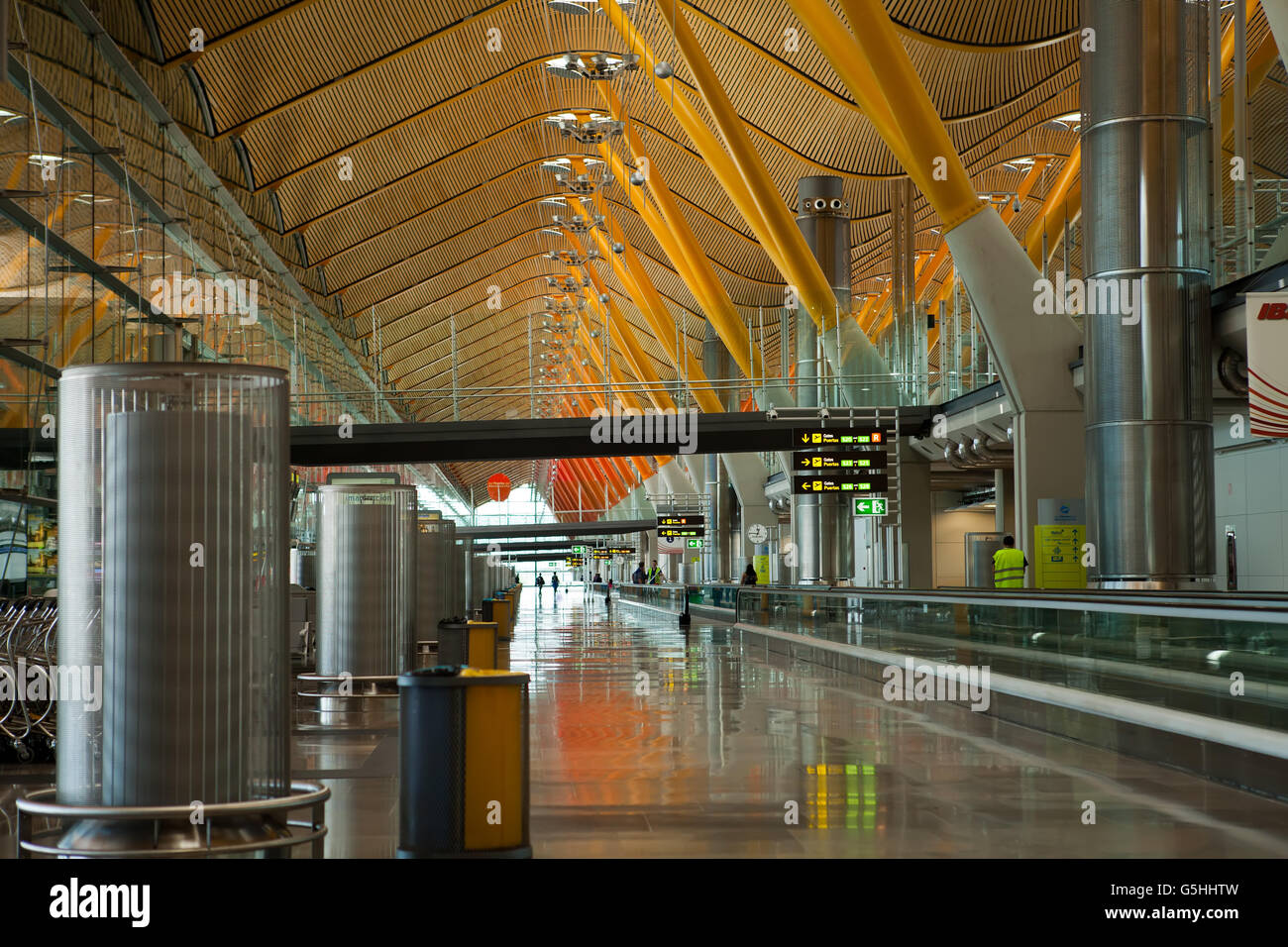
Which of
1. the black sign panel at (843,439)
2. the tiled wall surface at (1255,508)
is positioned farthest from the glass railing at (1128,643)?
the tiled wall surface at (1255,508)

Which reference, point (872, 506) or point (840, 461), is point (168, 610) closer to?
point (840, 461)

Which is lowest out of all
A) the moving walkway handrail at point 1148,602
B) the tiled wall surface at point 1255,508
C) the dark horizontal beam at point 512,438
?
the moving walkway handrail at point 1148,602

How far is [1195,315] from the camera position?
16953mm

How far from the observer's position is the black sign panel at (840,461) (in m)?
25.4

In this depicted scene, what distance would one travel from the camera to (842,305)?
37875 mm

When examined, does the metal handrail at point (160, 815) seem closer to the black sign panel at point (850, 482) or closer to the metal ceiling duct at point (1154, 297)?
the metal ceiling duct at point (1154, 297)

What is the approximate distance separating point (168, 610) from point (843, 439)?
20297 millimetres

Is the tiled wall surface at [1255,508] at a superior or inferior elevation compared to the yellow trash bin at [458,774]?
superior

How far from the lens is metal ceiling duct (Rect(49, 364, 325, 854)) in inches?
247

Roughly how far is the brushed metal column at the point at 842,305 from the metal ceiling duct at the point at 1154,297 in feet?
67.9

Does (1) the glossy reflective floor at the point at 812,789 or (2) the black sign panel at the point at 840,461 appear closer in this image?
(1) the glossy reflective floor at the point at 812,789

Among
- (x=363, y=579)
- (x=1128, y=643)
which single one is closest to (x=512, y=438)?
(x=363, y=579)

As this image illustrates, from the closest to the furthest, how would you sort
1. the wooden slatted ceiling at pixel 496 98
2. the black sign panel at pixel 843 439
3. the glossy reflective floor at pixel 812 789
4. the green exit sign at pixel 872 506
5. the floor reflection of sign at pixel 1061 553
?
the glossy reflective floor at pixel 812 789 → the floor reflection of sign at pixel 1061 553 → the black sign panel at pixel 843 439 → the green exit sign at pixel 872 506 → the wooden slatted ceiling at pixel 496 98
